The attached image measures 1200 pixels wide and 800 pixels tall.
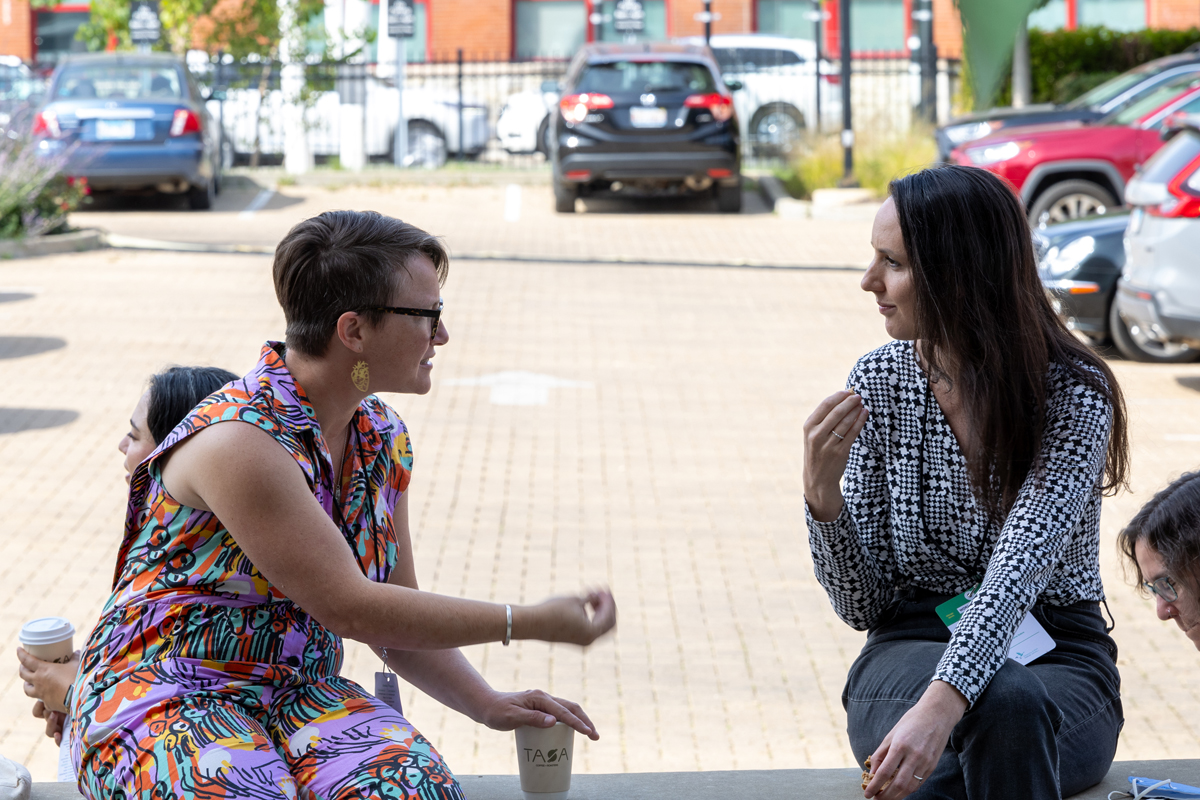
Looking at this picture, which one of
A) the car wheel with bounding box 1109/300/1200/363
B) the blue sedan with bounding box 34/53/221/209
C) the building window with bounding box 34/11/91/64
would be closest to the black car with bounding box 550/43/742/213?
the blue sedan with bounding box 34/53/221/209

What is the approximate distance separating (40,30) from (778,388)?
1070 inches

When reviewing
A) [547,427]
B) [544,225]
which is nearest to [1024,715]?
[547,427]

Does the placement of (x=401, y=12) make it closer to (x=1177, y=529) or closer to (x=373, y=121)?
(x=1177, y=529)

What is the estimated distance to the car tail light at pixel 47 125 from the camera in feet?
46.9

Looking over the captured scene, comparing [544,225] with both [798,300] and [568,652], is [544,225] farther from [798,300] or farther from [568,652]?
[568,652]

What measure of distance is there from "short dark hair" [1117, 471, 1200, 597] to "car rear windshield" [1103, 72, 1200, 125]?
11.1 m

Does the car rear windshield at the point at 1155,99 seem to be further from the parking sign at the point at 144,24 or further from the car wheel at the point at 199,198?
the parking sign at the point at 144,24

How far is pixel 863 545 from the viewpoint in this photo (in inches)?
110

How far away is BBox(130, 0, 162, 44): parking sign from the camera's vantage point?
1927cm

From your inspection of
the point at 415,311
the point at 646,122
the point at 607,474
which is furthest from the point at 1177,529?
the point at 646,122

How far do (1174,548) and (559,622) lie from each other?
1057mm

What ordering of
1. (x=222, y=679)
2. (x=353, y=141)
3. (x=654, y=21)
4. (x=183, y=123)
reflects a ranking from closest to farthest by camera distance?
(x=222, y=679) → (x=183, y=123) → (x=353, y=141) → (x=654, y=21)

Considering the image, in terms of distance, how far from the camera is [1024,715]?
7.64ft

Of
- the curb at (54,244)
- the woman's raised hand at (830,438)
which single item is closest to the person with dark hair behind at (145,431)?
the woman's raised hand at (830,438)
